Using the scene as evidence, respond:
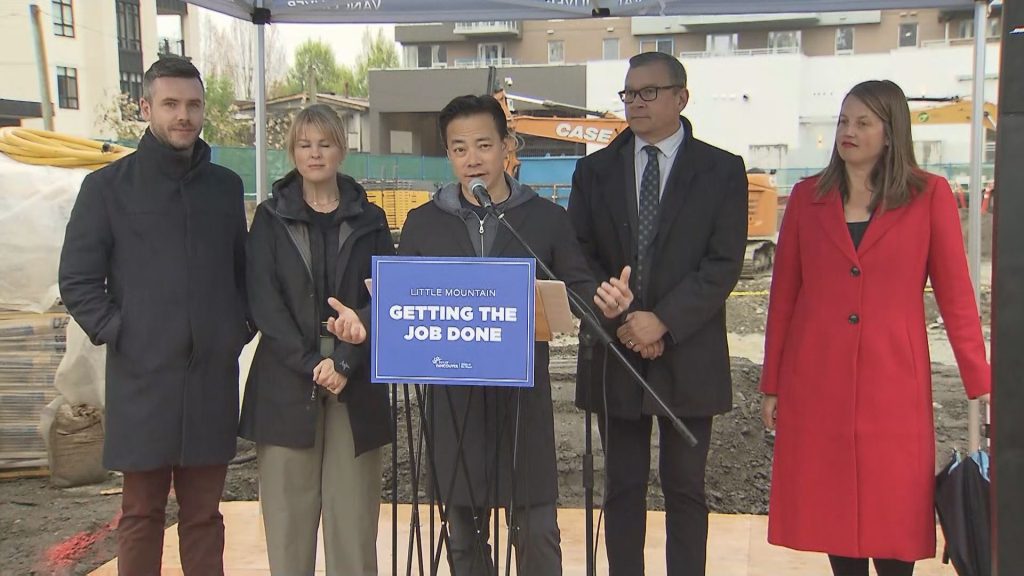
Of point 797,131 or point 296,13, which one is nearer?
point 296,13

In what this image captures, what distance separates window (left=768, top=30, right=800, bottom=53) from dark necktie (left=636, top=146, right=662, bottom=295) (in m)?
35.8

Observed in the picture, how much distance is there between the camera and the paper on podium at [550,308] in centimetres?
206

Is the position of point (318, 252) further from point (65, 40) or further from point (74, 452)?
point (65, 40)

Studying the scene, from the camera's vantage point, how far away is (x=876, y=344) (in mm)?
2543

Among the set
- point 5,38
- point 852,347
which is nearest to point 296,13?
point 852,347

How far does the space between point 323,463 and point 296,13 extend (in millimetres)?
2169

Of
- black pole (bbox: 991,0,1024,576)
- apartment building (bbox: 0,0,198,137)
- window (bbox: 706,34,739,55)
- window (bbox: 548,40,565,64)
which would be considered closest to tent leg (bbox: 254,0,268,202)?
black pole (bbox: 991,0,1024,576)

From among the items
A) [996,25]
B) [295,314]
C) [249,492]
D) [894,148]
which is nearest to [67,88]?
[249,492]

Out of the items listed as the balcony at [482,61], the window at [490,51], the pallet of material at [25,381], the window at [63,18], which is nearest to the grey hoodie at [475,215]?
the pallet of material at [25,381]

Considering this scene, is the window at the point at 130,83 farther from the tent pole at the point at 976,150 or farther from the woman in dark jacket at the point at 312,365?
the tent pole at the point at 976,150

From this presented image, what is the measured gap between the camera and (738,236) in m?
2.85

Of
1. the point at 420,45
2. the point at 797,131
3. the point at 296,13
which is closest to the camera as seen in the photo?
the point at 296,13

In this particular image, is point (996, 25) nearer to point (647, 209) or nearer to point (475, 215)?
point (647, 209)

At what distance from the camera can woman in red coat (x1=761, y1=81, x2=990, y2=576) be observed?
252cm
